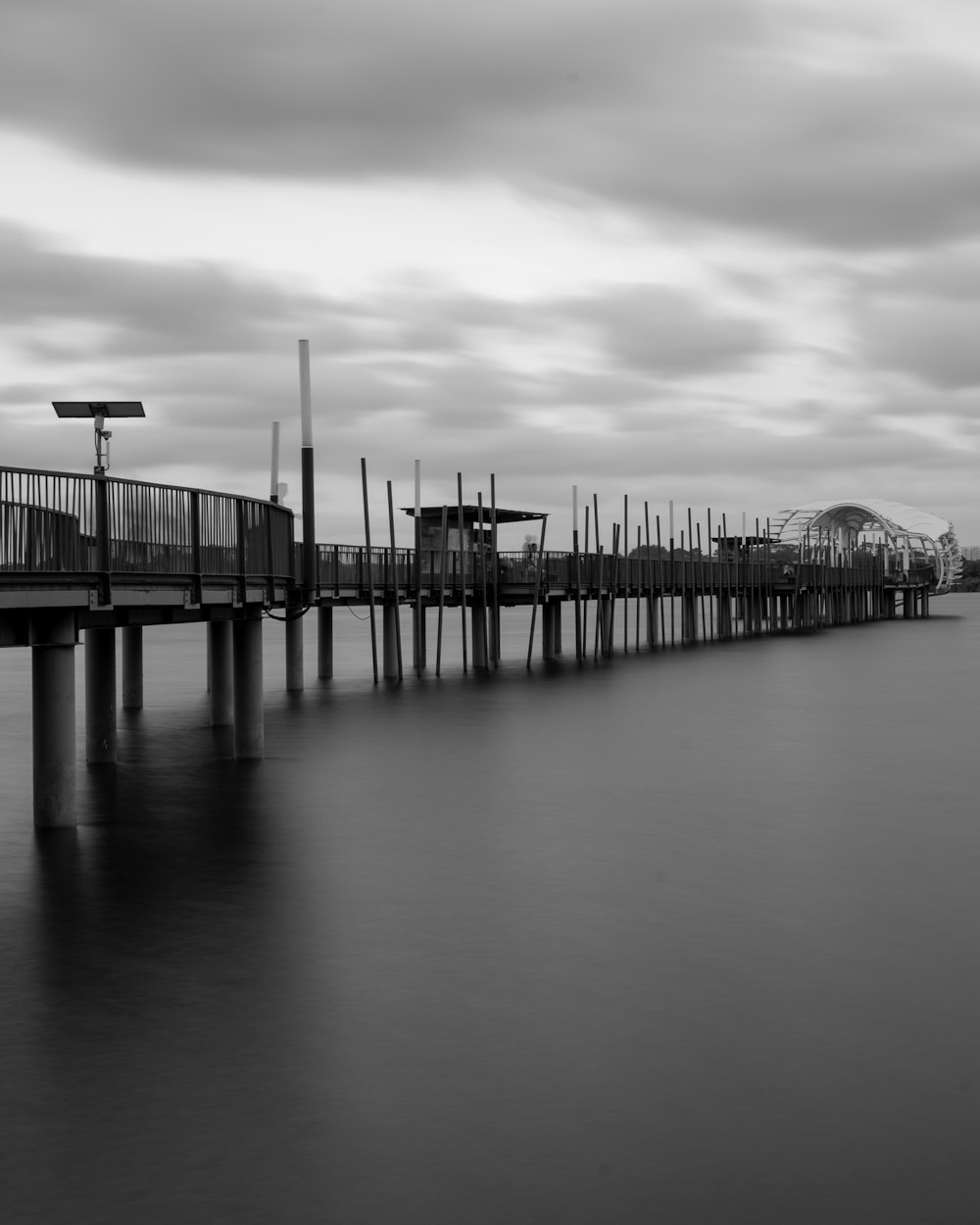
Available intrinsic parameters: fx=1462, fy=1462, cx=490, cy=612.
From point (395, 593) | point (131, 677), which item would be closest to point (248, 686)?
point (131, 677)

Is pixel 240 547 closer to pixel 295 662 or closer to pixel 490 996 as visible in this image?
pixel 490 996

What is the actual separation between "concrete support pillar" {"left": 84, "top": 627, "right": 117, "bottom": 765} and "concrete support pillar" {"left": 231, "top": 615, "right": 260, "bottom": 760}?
94.5 inches

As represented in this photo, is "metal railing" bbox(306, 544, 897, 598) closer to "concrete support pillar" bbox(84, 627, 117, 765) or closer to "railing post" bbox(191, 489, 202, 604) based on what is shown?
"concrete support pillar" bbox(84, 627, 117, 765)

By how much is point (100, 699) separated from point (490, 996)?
16.8 metres

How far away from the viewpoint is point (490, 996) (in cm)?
1278

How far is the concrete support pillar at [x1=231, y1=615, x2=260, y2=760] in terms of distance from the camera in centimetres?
2564

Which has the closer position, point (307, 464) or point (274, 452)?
point (307, 464)

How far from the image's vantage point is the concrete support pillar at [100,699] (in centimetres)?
2705

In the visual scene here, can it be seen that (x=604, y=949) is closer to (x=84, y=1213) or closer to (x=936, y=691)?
(x=84, y=1213)

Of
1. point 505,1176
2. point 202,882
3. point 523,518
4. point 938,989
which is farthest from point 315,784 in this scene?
point 523,518

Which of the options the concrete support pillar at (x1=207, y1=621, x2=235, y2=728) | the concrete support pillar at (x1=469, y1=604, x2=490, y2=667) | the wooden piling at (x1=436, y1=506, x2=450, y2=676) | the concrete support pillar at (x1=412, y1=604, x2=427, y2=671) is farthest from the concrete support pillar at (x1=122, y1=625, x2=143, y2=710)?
the concrete support pillar at (x1=469, y1=604, x2=490, y2=667)

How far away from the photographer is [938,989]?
1294cm

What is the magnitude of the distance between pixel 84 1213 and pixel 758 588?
8552 centimetres

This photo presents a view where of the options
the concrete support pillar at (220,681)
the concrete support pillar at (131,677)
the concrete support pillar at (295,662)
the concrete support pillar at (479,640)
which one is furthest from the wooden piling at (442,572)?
the concrete support pillar at (220,681)
